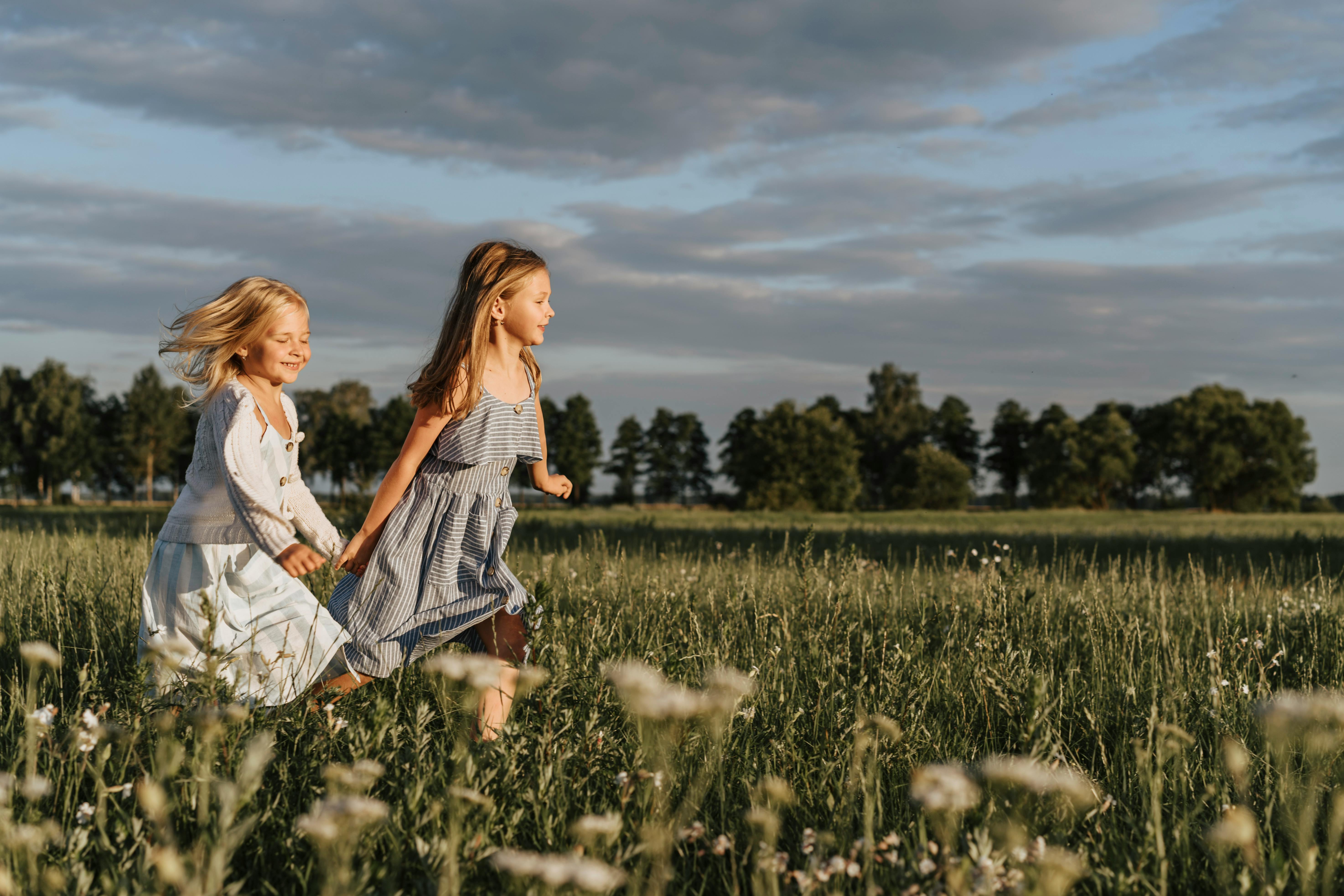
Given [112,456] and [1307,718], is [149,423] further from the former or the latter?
[1307,718]

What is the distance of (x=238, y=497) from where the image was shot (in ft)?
11.4

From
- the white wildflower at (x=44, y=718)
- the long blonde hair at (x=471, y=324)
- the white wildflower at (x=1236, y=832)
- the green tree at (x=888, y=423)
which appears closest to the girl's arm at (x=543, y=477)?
the long blonde hair at (x=471, y=324)

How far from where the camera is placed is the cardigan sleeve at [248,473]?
3.41 metres

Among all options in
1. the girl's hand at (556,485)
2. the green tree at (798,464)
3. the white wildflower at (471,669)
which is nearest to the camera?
the white wildflower at (471,669)

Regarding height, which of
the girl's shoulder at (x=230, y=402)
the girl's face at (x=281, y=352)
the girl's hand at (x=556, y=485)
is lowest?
the girl's hand at (x=556, y=485)

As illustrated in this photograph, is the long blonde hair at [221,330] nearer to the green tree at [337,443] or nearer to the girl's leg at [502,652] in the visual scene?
the girl's leg at [502,652]

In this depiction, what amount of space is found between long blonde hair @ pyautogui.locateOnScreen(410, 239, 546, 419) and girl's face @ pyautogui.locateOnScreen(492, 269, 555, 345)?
0.03 meters

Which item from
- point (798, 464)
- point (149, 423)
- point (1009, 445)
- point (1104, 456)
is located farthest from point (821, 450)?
point (149, 423)

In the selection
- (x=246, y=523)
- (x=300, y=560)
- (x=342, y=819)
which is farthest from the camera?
(x=246, y=523)

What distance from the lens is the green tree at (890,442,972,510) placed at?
8294cm

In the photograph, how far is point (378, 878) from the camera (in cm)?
178

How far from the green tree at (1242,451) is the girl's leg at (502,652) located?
8537 cm

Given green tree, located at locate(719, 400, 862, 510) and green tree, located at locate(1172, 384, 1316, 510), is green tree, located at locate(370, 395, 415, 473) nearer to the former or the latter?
green tree, located at locate(719, 400, 862, 510)

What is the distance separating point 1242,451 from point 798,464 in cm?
3915
